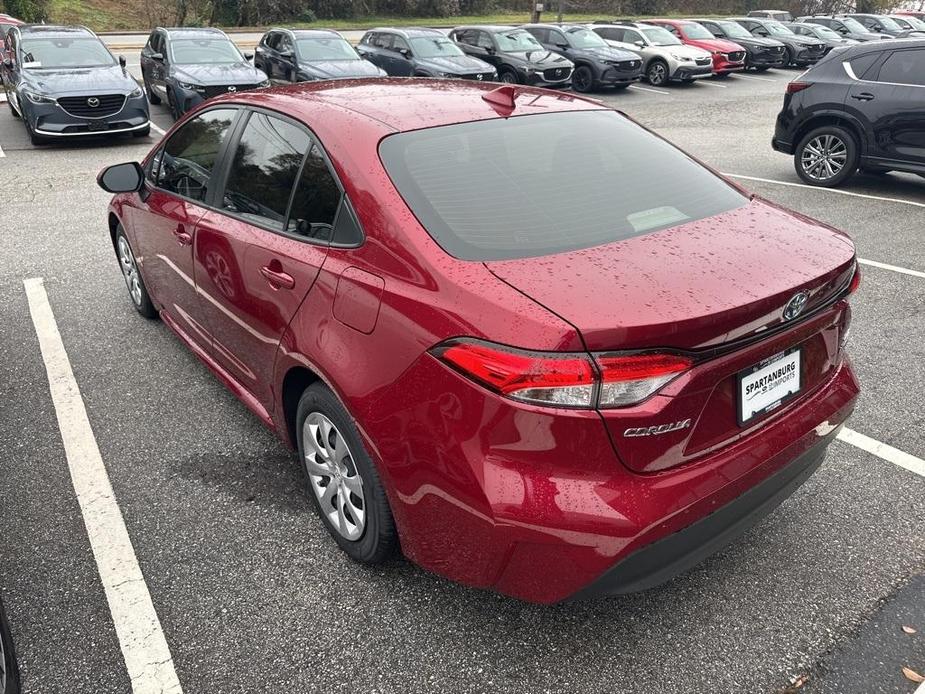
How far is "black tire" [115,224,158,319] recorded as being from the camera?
4.55 metres

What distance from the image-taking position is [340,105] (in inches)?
108

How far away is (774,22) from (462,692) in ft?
91.2

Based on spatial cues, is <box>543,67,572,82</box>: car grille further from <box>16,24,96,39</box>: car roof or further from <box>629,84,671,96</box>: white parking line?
<box>16,24,96,39</box>: car roof

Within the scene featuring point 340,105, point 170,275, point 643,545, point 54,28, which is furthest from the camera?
point 54,28

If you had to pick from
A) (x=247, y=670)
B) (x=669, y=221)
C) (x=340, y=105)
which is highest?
(x=340, y=105)

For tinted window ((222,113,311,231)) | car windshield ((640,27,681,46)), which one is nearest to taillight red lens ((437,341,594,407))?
tinted window ((222,113,311,231))

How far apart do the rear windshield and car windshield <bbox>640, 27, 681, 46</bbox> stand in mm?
18625

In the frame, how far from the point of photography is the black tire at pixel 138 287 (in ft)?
14.9

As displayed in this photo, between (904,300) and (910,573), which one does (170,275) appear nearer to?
(910,573)

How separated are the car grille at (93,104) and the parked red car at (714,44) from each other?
50.3 ft

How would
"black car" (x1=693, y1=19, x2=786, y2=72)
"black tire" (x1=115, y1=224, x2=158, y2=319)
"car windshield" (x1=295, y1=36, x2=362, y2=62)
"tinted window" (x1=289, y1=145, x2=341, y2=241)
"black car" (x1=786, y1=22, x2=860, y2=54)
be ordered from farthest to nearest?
"black car" (x1=786, y1=22, x2=860, y2=54), "black car" (x1=693, y1=19, x2=786, y2=72), "car windshield" (x1=295, y1=36, x2=362, y2=62), "black tire" (x1=115, y1=224, x2=158, y2=319), "tinted window" (x1=289, y1=145, x2=341, y2=241)

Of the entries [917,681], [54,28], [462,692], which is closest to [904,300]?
[917,681]

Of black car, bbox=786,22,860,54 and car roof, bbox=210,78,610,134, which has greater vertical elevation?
black car, bbox=786,22,860,54

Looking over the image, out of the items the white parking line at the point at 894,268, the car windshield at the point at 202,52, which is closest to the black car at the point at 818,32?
the car windshield at the point at 202,52
